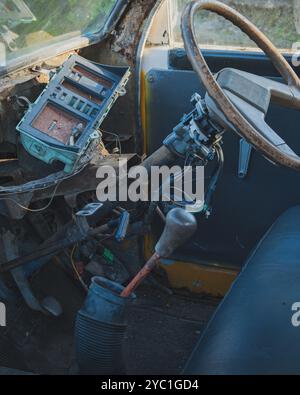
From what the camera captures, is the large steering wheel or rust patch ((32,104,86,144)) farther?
rust patch ((32,104,86,144))

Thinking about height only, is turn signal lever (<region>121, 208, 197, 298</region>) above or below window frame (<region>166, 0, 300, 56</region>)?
below

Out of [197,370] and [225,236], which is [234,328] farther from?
[225,236]

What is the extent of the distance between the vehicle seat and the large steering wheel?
31cm

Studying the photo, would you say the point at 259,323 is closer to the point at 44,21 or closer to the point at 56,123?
the point at 56,123

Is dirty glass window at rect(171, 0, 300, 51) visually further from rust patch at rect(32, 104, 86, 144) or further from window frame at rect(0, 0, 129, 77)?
rust patch at rect(32, 104, 86, 144)

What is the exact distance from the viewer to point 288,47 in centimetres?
240

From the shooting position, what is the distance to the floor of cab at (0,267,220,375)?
213cm

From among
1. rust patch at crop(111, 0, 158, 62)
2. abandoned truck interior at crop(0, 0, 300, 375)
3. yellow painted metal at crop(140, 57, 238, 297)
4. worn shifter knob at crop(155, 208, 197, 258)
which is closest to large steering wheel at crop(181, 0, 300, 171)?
abandoned truck interior at crop(0, 0, 300, 375)

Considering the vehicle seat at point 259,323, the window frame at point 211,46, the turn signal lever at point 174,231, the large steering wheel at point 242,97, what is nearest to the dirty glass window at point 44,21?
the window frame at point 211,46

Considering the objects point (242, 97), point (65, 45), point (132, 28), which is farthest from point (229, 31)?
point (242, 97)

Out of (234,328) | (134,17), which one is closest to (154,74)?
(134,17)

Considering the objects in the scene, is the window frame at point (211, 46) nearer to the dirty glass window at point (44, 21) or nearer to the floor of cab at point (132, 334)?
the dirty glass window at point (44, 21)

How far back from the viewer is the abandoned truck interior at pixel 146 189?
1.65 m

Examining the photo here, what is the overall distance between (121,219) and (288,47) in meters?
0.98
